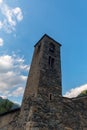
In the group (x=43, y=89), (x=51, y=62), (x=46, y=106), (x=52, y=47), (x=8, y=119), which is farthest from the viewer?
(x=52, y=47)

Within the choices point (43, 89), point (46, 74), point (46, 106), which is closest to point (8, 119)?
point (46, 106)

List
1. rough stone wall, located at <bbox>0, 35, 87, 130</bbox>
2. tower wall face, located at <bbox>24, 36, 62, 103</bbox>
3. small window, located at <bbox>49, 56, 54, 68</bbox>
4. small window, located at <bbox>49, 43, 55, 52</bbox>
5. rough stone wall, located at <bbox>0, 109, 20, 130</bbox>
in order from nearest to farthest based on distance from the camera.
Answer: rough stone wall, located at <bbox>0, 35, 87, 130</bbox> → tower wall face, located at <bbox>24, 36, 62, 103</bbox> → rough stone wall, located at <bbox>0, 109, 20, 130</bbox> → small window, located at <bbox>49, 56, 54, 68</bbox> → small window, located at <bbox>49, 43, 55, 52</bbox>

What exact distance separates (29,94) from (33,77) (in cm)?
162

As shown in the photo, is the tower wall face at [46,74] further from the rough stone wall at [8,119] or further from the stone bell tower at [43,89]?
the rough stone wall at [8,119]

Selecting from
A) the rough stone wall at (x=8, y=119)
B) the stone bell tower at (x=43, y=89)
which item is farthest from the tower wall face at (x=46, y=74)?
the rough stone wall at (x=8, y=119)

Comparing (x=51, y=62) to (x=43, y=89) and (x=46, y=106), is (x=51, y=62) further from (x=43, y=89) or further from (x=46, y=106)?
(x=46, y=106)

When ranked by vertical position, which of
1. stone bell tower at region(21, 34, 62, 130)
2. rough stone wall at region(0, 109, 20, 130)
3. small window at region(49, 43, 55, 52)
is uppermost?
small window at region(49, 43, 55, 52)

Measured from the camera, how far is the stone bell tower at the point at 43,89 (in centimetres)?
941

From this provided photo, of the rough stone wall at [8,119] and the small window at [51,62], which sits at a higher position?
the small window at [51,62]

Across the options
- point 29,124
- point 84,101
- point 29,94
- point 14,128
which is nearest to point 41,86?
point 29,94

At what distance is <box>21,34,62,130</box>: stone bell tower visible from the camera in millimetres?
9409

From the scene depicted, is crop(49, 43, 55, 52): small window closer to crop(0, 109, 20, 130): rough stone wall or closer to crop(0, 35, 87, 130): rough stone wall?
crop(0, 35, 87, 130): rough stone wall

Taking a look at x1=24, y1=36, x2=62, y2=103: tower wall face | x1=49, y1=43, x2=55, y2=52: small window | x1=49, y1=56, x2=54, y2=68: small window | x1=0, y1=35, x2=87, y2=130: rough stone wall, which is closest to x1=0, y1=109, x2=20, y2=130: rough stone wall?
x1=0, y1=35, x2=87, y2=130: rough stone wall

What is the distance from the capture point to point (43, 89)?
10.8 m
